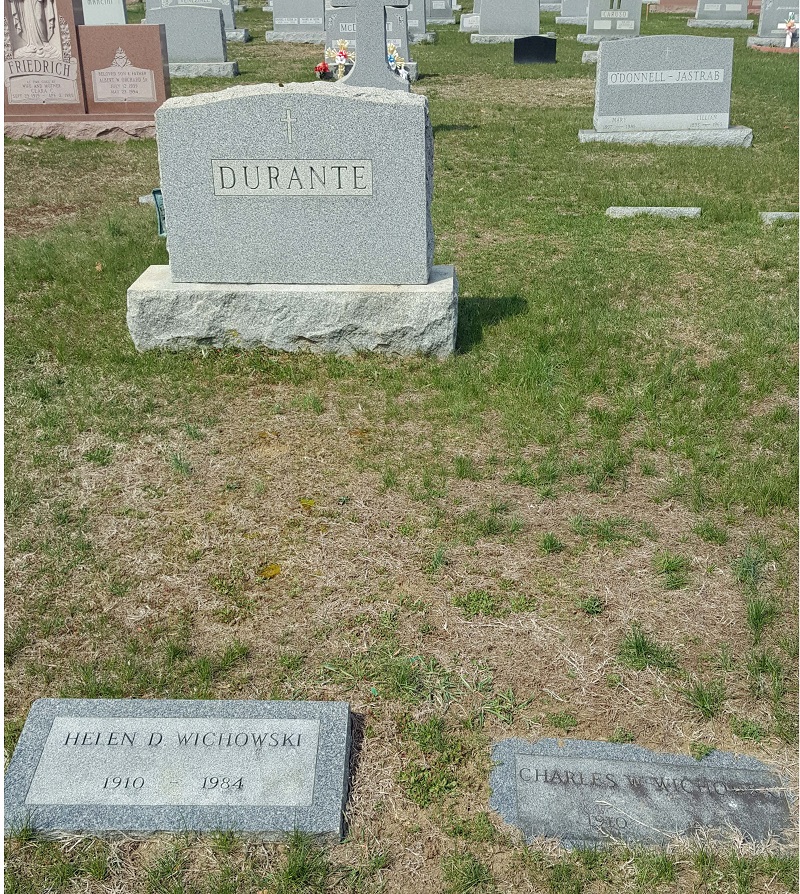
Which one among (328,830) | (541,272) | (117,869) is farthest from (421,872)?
(541,272)

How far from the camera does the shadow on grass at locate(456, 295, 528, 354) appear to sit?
5781 millimetres

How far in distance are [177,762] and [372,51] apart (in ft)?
35.5

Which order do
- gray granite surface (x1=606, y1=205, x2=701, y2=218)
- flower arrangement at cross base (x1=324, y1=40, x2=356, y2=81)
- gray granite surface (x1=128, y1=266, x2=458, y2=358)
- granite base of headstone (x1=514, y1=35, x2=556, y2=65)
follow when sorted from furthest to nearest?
granite base of headstone (x1=514, y1=35, x2=556, y2=65), flower arrangement at cross base (x1=324, y1=40, x2=356, y2=81), gray granite surface (x1=606, y1=205, x2=701, y2=218), gray granite surface (x1=128, y1=266, x2=458, y2=358)

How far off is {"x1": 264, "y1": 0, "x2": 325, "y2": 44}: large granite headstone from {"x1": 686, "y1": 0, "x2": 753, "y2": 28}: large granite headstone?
407 inches

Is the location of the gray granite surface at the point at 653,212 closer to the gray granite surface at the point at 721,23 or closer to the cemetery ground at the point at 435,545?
the cemetery ground at the point at 435,545

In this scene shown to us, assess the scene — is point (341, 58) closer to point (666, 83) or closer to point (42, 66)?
point (42, 66)

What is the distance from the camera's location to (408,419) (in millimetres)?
4875

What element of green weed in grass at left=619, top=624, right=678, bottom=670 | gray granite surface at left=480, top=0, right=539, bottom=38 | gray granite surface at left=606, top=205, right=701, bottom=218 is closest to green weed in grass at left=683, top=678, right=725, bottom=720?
green weed in grass at left=619, top=624, right=678, bottom=670

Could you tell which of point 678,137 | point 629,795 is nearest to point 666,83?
point 678,137

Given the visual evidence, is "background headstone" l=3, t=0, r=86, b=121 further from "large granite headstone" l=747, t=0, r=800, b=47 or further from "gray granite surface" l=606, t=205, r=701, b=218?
"large granite headstone" l=747, t=0, r=800, b=47

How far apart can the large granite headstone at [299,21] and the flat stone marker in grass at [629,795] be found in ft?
70.9

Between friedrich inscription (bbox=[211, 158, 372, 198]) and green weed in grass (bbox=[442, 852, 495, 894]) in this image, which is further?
friedrich inscription (bbox=[211, 158, 372, 198])

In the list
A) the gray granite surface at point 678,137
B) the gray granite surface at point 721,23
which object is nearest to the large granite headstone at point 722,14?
the gray granite surface at point 721,23

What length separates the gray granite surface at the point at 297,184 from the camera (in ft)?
16.7
